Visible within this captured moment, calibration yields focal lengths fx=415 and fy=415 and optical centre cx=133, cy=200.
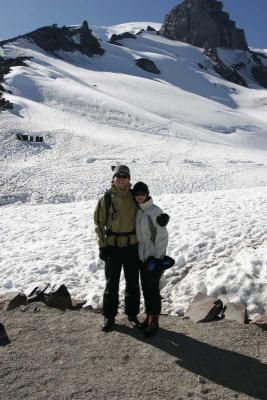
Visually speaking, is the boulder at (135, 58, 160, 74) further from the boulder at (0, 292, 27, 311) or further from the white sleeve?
the white sleeve

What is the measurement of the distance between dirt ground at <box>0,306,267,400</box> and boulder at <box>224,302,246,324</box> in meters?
0.15

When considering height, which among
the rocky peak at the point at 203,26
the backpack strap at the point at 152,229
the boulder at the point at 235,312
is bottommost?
the boulder at the point at 235,312

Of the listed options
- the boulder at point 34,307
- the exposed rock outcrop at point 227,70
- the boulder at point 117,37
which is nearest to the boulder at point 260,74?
the exposed rock outcrop at point 227,70

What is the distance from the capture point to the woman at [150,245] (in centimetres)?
645

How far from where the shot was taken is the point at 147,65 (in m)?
105

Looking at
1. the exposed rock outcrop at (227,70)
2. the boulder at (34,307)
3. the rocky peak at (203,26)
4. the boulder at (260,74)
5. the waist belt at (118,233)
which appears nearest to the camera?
the waist belt at (118,233)

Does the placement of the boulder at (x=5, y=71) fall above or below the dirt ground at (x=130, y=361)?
above

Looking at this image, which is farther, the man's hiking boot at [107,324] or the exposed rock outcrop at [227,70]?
the exposed rock outcrop at [227,70]

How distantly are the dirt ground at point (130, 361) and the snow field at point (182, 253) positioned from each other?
1075mm

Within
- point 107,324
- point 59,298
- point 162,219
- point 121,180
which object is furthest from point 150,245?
point 59,298

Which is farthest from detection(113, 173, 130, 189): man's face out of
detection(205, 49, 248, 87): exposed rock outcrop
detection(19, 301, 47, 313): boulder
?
detection(205, 49, 248, 87): exposed rock outcrop

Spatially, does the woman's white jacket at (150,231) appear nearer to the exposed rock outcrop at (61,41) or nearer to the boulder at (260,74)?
the exposed rock outcrop at (61,41)

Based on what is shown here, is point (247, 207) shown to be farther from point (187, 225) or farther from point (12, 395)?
point (12, 395)

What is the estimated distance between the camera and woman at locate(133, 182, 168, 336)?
6445 millimetres
